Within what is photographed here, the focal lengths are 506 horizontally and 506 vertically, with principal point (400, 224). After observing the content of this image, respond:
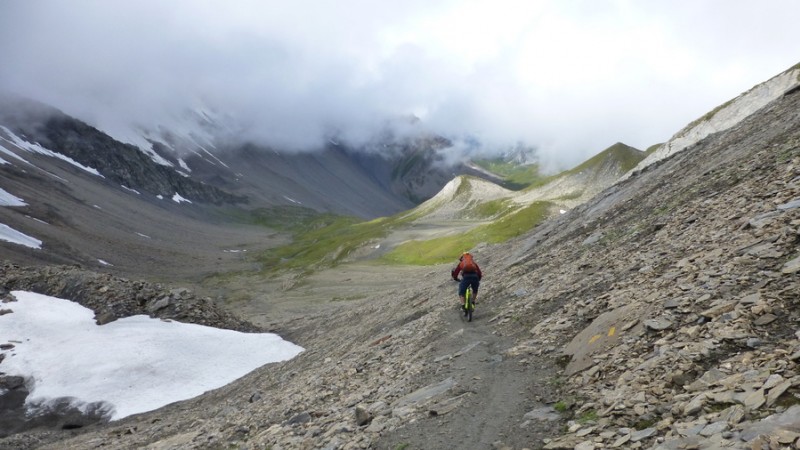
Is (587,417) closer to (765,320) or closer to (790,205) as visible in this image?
(765,320)

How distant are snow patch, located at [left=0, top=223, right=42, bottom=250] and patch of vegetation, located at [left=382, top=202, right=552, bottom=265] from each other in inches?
3050

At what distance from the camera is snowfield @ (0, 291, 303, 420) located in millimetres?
31703

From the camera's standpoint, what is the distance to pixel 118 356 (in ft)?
114

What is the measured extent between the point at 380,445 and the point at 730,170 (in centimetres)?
2014

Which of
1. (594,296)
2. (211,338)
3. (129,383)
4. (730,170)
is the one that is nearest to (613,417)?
(594,296)

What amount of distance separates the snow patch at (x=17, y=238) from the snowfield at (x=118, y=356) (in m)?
82.1

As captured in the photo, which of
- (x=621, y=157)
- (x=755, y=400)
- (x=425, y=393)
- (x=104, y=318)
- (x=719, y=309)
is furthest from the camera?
(x=621, y=157)

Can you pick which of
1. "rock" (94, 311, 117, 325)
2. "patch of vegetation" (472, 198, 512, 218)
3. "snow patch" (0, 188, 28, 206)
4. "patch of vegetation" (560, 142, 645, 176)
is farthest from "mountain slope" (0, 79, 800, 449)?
"patch of vegetation" (472, 198, 512, 218)

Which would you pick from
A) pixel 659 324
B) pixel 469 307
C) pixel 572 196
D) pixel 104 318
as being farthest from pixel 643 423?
pixel 572 196

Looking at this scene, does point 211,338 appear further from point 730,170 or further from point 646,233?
point 730,170

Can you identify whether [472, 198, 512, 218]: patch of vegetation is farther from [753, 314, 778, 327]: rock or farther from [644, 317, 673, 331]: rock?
[753, 314, 778, 327]: rock

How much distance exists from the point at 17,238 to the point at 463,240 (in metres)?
96.6

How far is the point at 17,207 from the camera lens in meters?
136

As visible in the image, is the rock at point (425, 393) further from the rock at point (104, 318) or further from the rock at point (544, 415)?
the rock at point (104, 318)
